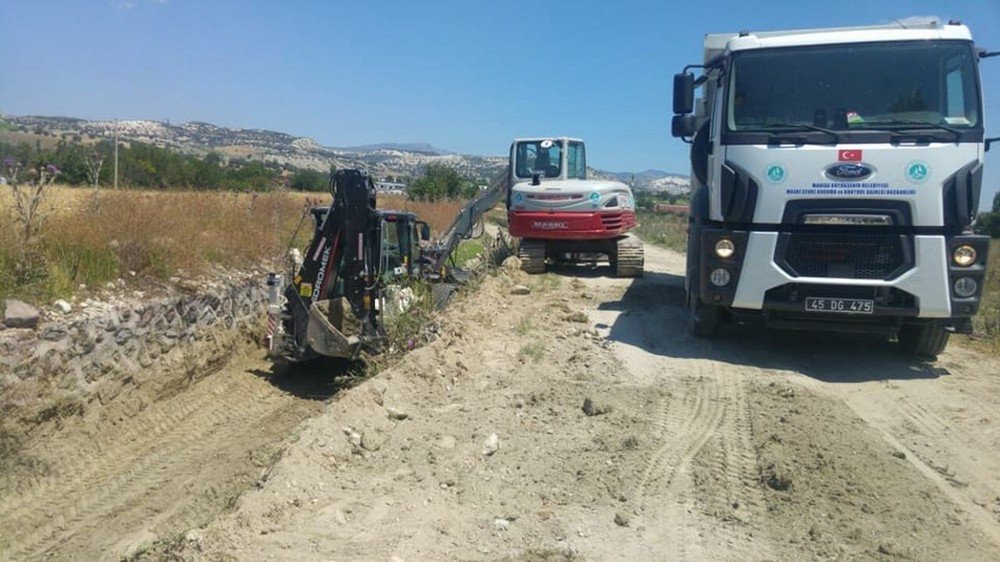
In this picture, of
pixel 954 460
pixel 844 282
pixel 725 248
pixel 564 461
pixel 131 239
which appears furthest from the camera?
pixel 131 239

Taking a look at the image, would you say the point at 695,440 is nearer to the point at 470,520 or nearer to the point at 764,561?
the point at 764,561

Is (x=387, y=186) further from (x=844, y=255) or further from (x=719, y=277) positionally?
(x=844, y=255)

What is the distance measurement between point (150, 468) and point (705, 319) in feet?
18.9

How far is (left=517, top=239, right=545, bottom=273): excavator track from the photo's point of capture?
1316cm

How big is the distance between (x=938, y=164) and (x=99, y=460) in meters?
8.03

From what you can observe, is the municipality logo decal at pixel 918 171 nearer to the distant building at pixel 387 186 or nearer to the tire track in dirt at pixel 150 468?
the distant building at pixel 387 186

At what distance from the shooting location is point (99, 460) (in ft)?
21.3

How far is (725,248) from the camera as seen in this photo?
6867 mm

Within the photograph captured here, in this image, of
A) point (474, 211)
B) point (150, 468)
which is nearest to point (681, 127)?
point (474, 211)

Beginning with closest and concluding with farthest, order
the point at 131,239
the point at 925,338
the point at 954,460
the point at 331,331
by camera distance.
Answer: the point at 954,460 < the point at 925,338 < the point at 331,331 < the point at 131,239

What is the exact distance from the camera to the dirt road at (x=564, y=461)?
385 centimetres

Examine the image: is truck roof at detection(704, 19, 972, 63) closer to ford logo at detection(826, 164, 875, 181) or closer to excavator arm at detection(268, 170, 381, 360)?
ford logo at detection(826, 164, 875, 181)

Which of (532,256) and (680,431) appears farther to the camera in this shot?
(532,256)

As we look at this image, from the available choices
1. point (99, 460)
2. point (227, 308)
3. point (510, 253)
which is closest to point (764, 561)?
point (99, 460)
